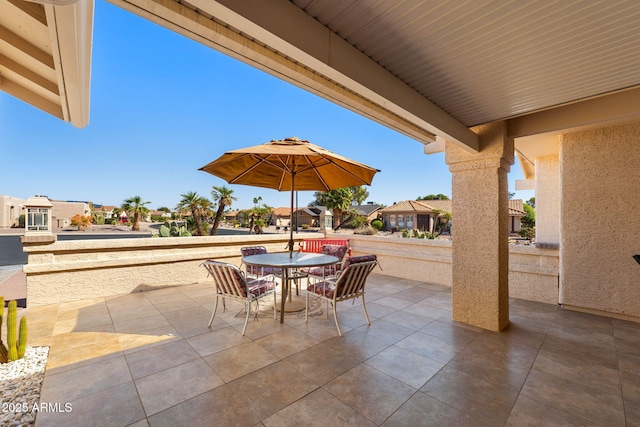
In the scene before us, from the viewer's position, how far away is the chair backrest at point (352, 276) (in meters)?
3.32

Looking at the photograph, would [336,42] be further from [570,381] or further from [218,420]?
[570,381]

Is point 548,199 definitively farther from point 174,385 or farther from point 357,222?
point 357,222

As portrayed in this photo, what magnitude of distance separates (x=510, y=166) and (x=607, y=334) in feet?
8.08

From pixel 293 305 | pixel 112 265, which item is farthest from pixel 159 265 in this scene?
pixel 293 305

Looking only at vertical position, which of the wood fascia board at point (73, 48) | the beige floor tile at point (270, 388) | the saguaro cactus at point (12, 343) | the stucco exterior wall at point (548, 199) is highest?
the wood fascia board at point (73, 48)

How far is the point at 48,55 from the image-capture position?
2623 millimetres

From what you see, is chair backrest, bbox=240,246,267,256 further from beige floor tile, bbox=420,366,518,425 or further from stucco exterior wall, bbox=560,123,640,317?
stucco exterior wall, bbox=560,123,640,317

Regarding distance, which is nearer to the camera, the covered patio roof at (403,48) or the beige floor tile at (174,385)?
the covered patio roof at (403,48)

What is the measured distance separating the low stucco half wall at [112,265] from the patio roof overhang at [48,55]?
7.18 ft

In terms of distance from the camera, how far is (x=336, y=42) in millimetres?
1758

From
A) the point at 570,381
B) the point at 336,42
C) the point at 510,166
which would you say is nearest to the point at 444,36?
the point at 336,42

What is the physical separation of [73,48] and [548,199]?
7.49 meters

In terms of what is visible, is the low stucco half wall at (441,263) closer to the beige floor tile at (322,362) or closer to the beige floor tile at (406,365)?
the beige floor tile at (406,365)

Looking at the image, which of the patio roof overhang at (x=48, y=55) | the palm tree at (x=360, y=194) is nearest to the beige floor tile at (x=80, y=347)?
the patio roof overhang at (x=48, y=55)
